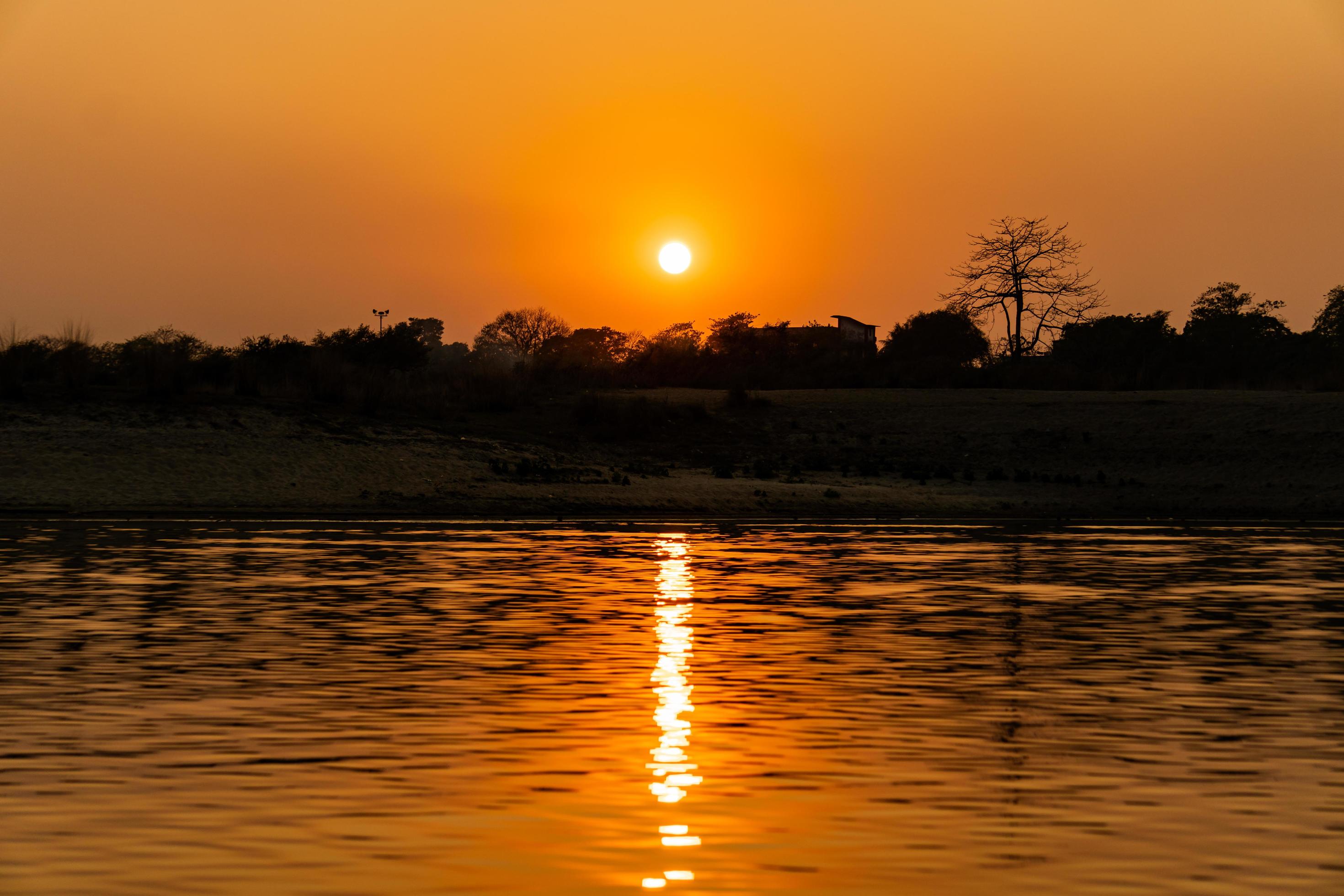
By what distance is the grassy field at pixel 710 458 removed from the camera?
123 feet

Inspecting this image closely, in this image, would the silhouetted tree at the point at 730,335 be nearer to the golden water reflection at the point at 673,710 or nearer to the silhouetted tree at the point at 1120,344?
the silhouetted tree at the point at 1120,344

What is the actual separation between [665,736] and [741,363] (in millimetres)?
78989

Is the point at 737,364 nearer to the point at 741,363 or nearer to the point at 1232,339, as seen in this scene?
the point at 741,363

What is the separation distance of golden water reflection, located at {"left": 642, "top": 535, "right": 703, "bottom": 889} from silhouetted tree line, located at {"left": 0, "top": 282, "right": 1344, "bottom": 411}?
32367 mm

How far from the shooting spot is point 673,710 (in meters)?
10.7

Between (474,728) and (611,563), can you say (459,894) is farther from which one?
(611,563)

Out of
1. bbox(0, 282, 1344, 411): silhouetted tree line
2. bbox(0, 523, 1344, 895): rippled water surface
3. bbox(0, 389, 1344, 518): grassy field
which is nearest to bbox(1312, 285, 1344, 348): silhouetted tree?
bbox(0, 282, 1344, 411): silhouetted tree line

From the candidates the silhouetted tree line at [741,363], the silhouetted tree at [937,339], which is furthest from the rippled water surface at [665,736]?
the silhouetted tree at [937,339]

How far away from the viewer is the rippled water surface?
6.78 meters

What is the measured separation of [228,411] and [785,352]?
52298 millimetres

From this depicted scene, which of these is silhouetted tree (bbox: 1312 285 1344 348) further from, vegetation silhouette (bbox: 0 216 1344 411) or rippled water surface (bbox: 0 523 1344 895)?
rippled water surface (bbox: 0 523 1344 895)

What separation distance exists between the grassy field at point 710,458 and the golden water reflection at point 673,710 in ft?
60.7

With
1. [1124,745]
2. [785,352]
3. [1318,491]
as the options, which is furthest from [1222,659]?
[785,352]

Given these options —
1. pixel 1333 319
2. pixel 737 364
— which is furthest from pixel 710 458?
pixel 1333 319
